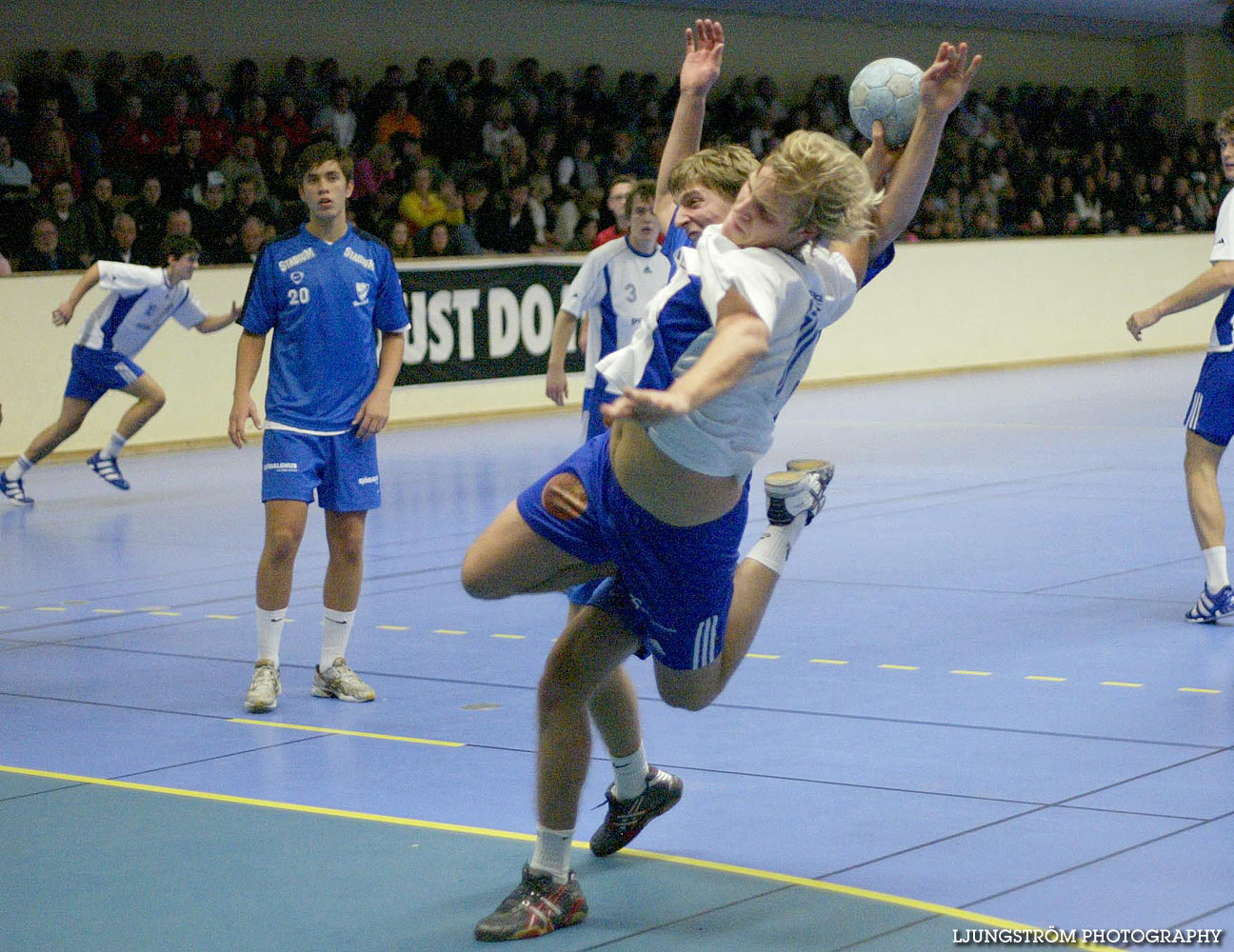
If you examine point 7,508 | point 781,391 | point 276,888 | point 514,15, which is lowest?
point 7,508

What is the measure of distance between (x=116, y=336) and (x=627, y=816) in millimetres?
8683

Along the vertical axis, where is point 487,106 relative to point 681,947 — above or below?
above

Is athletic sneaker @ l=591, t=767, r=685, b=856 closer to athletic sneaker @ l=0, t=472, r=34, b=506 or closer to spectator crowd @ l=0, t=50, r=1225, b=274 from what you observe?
athletic sneaker @ l=0, t=472, r=34, b=506

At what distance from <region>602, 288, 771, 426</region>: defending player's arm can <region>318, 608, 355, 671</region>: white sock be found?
3099 mm

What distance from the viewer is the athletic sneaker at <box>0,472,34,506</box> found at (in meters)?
11.8

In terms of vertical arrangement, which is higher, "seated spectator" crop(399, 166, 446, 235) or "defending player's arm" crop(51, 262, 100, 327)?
"seated spectator" crop(399, 166, 446, 235)

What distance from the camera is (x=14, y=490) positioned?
11.8 meters

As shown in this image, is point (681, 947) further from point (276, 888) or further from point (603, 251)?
point (603, 251)

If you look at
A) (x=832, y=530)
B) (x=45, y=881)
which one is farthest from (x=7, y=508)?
(x=45, y=881)

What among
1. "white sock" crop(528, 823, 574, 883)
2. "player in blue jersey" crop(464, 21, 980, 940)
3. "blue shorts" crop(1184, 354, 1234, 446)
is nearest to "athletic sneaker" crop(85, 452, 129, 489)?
"blue shorts" crop(1184, 354, 1234, 446)

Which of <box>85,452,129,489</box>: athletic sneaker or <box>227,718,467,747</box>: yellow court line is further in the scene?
<box>85,452,129,489</box>: athletic sneaker

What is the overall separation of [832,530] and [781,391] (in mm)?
6076

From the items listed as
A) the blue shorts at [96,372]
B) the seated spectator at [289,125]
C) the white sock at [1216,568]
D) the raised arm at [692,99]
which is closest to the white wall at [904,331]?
the blue shorts at [96,372]

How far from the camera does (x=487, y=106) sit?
19.6m
